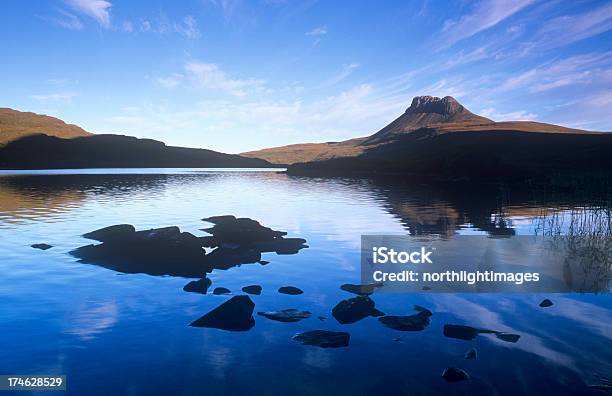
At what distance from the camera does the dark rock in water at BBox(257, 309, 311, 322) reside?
19.8 meters

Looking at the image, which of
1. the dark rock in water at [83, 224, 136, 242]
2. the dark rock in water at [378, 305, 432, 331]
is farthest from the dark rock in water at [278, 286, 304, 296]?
the dark rock in water at [83, 224, 136, 242]

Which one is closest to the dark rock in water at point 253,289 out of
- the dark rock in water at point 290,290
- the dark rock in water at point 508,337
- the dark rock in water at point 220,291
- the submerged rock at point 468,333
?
the dark rock in water at point 220,291

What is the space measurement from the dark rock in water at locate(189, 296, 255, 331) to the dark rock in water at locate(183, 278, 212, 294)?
5.04 meters

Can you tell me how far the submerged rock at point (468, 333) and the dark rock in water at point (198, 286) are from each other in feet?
43.0

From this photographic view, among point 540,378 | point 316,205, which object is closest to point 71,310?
point 540,378

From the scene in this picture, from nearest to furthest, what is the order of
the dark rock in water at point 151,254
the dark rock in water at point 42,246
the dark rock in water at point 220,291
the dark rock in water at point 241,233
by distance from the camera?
the dark rock in water at point 220,291
the dark rock in water at point 151,254
the dark rock in water at point 42,246
the dark rock in water at point 241,233

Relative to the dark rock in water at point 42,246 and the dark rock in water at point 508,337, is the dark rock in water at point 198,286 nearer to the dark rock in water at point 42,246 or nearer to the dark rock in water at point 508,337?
the dark rock in water at point 508,337

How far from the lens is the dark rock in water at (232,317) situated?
1892 cm

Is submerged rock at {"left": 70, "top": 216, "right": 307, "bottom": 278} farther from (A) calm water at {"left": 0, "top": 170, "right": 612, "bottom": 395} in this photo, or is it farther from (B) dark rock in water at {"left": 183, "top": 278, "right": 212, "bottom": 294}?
(B) dark rock in water at {"left": 183, "top": 278, "right": 212, "bottom": 294}

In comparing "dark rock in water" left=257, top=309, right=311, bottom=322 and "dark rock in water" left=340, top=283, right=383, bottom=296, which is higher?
"dark rock in water" left=257, top=309, right=311, bottom=322

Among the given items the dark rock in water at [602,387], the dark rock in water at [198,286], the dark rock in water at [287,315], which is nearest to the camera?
the dark rock in water at [602,387]

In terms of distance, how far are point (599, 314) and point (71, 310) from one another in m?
25.4

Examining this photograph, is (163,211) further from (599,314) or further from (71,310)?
(599,314)

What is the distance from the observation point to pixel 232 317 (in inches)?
758
